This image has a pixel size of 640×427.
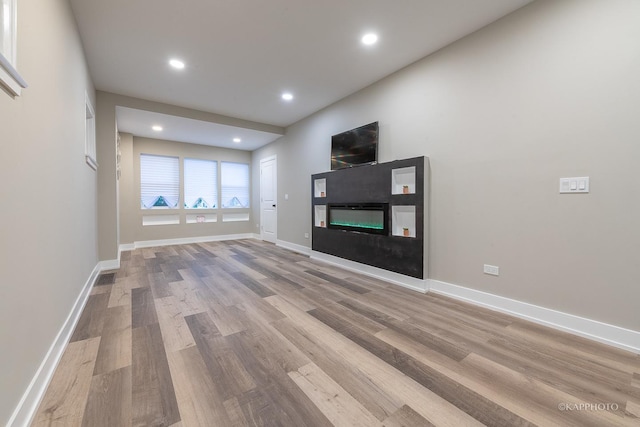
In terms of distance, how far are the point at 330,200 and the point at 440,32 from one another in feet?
8.60

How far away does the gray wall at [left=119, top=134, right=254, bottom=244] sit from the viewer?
5.73m

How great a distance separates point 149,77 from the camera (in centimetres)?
354

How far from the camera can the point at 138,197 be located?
5.96m

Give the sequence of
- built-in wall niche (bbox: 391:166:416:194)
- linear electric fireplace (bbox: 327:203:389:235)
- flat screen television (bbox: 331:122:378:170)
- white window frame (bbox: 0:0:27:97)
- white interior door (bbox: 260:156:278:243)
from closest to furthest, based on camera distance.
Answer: white window frame (bbox: 0:0:27:97) → built-in wall niche (bbox: 391:166:416:194) → linear electric fireplace (bbox: 327:203:389:235) → flat screen television (bbox: 331:122:378:170) → white interior door (bbox: 260:156:278:243)

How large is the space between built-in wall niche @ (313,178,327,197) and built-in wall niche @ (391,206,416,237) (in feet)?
4.98

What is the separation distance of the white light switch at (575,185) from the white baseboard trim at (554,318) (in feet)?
3.34

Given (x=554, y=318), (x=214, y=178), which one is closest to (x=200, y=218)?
(x=214, y=178)

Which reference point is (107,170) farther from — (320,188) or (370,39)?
(370,39)

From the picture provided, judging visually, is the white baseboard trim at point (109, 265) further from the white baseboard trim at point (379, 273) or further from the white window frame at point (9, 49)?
the white window frame at point (9, 49)

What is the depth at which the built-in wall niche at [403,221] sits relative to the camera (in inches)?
123

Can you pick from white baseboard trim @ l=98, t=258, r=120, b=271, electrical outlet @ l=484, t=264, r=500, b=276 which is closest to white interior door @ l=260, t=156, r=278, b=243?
white baseboard trim @ l=98, t=258, r=120, b=271

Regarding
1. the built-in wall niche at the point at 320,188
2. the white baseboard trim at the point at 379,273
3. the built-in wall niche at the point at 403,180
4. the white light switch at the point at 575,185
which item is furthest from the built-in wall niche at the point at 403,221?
the built-in wall niche at the point at 320,188

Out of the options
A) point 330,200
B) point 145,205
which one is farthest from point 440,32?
point 145,205

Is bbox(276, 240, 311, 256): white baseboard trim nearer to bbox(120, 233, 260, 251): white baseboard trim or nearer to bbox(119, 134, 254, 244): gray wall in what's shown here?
bbox(120, 233, 260, 251): white baseboard trim
